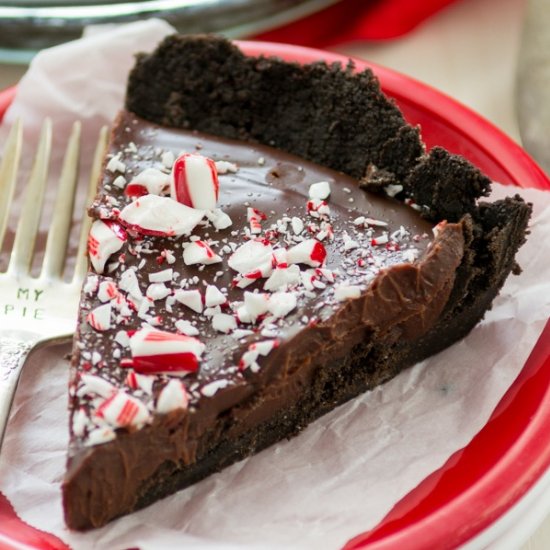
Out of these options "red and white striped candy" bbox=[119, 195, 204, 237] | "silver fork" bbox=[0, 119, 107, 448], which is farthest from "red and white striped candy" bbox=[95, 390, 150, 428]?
"red and white striped candy" bbox=[119, 195, 204, 237]

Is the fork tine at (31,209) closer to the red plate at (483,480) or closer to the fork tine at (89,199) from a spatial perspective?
the fork tine at (89,199)

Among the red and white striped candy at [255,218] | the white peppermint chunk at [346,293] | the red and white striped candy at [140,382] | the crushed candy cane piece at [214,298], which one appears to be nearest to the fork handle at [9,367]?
the red and white striped candy at [140,382]

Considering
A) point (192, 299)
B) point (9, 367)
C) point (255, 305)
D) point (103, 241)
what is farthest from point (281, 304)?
point (9, 367)

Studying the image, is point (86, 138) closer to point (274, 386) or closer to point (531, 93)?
point (274, 386)

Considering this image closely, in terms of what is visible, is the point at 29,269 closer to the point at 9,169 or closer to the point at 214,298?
the point at 9,169

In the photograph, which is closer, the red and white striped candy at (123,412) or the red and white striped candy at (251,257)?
the red and white striped candy at (123,412)

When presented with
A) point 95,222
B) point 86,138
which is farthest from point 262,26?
point 95,222
